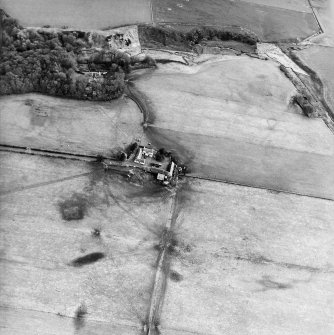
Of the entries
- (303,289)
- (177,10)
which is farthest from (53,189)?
(177,10)

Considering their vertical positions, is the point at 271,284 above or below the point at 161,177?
below

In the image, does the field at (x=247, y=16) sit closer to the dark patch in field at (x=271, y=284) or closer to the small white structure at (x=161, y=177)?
the small white structure at (x=161, y=177)

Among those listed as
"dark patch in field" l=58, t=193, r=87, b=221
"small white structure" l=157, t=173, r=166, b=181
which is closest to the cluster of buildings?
"small white structure" l=157, t=173, r=166, b=181

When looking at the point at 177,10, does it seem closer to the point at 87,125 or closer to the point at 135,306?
the point at 87,125

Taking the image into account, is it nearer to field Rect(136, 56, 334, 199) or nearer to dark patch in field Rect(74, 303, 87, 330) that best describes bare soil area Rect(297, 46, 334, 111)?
field Rect(136, 56, 334, 199)

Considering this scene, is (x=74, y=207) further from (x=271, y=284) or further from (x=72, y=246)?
(x=271, y=284)

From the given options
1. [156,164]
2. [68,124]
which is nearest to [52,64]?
[68,124]

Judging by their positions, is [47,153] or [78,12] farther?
[78,12]
